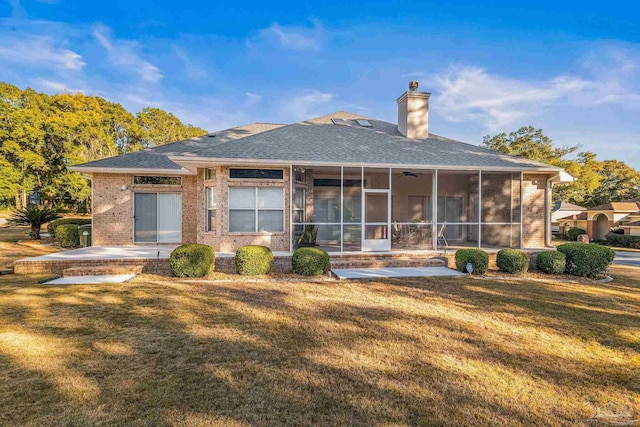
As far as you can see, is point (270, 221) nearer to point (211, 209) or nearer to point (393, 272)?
point (211, 209)

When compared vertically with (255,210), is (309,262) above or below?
below

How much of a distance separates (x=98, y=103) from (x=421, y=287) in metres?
38.3

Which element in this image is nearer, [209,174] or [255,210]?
[255,210]

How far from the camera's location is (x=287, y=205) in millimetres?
10258

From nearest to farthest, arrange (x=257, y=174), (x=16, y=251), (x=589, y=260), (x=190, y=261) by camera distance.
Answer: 1. (x=190, y=261)
2. (x=589, y=260)
3. (x=257, y=174)
4. (x=16, y=251)

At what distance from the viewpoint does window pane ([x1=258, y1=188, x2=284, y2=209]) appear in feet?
33.2

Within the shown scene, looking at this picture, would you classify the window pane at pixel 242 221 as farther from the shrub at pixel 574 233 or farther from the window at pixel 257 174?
the shrub at pixel 574 233

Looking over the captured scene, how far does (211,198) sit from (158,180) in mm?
3042

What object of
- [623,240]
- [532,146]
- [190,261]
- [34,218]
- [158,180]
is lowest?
[623,240]

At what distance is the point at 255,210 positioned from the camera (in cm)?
1009

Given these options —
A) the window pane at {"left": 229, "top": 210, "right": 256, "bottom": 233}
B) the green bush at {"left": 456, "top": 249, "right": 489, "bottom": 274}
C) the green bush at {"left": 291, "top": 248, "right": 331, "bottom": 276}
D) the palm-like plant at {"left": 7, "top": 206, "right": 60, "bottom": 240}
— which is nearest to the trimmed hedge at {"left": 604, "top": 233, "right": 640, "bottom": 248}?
the green bush at {"left": 456, "top": 249, "right": 489, "bottom": 274}

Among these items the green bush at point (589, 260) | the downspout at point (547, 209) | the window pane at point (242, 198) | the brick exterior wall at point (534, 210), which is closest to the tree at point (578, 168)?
the downspout at point (547, 209)

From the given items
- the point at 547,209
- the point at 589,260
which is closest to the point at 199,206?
the point at 589,260

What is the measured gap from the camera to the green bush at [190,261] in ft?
25.6
